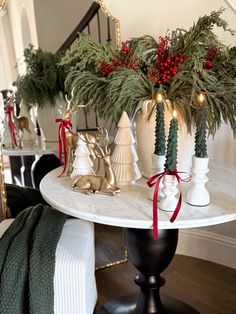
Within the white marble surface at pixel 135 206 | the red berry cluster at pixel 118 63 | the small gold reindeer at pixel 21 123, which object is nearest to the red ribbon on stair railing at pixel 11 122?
the small gold reindeer at pixel 21 123

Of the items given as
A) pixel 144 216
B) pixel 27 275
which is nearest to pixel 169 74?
pixel 144 216

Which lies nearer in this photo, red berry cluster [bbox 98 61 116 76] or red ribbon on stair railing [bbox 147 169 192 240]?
red ribbon on stair railing [bbox 147 169 192 240]

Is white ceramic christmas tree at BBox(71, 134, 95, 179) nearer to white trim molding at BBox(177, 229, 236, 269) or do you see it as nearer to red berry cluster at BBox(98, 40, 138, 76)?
red berry cluster at BBox(98, 40, 138, 76)

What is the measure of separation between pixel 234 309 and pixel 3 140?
5.03 feet

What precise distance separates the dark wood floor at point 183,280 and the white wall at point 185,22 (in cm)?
16

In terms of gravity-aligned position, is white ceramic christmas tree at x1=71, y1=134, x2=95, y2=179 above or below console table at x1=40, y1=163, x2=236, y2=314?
above

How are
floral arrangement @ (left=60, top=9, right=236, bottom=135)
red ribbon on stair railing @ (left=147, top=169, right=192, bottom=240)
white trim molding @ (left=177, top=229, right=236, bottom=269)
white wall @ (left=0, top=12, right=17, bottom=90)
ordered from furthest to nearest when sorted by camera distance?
white trim molding @ (left=177, top=229, right=236, bottom=269)
white wall @ (left=0, top=12, right=17, bottom=90)
floral arrangement @ (left=60, top=9, right=236, bottom=135)
red ribbon on stair railing @ (left=147, top=169, right=192, bottom=240)

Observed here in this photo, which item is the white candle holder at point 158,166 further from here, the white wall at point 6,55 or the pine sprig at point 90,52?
the white wall at point 6,55

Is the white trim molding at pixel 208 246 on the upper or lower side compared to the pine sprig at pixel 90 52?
lower

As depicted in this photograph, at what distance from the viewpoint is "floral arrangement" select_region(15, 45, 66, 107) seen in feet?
6.14

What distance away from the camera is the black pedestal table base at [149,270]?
1.44 m

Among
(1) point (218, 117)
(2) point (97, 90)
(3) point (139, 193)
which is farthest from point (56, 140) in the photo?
(1) point (218, 117)

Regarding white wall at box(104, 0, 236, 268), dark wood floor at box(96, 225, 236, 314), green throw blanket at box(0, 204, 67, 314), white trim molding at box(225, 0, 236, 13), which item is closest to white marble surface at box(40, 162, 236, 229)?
green throw blanket at box(0, 204, 67, 314)

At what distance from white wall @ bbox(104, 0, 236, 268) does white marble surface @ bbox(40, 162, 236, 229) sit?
572 mm
